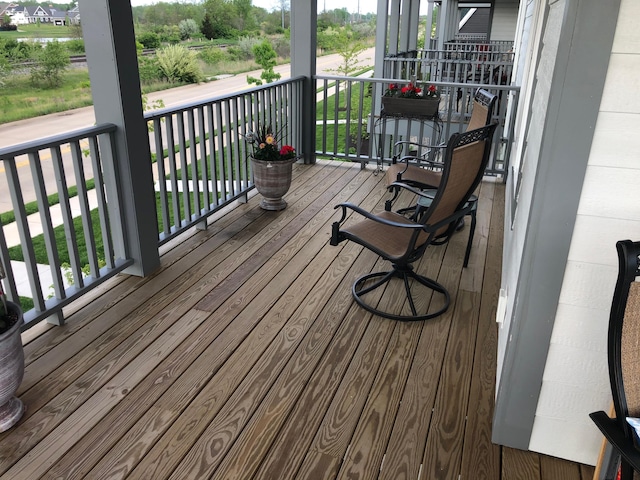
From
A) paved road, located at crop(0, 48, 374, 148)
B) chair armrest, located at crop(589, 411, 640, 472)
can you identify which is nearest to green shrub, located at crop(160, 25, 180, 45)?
paved road, located at crop(0, 48, 374, 148)

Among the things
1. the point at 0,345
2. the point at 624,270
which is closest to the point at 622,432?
the point at 624,270

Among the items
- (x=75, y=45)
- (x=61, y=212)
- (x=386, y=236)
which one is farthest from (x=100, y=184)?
(x=386, y=236)

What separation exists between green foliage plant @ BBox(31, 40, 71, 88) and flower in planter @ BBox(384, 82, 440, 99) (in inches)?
136

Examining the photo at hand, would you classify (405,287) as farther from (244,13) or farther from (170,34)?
(244,13)

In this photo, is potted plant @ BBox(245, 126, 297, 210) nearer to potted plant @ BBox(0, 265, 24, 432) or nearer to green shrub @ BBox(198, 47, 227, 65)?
green shrub @ BBox(198, 47, 227, 65)

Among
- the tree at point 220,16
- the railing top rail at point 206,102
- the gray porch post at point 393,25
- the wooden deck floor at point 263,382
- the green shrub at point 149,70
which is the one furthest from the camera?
the gray porch post at point 393,25

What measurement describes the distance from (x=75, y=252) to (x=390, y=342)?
1682 millimetres

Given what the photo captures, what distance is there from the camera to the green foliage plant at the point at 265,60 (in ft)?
14.6

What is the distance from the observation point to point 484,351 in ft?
8.02

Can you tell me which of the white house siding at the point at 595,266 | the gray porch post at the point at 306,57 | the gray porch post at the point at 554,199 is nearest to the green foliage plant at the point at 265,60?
the gray porch post at the point at 306,57

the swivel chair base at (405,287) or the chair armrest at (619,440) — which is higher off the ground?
the chair armrest at (619,440)

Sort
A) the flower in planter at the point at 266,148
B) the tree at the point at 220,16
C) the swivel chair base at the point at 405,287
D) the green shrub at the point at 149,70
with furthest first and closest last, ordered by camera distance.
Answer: the flower in planter at the point at 266,148
the tree at the point at 220,16
the green shrub at the point at 149,70
the swivel chair base at the point at 405,287

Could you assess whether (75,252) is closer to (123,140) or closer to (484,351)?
(123,140)

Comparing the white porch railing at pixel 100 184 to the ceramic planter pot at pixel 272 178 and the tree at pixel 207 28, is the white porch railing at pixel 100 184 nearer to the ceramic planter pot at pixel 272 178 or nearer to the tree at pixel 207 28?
the ceramic planter pot at pixel 272 178
